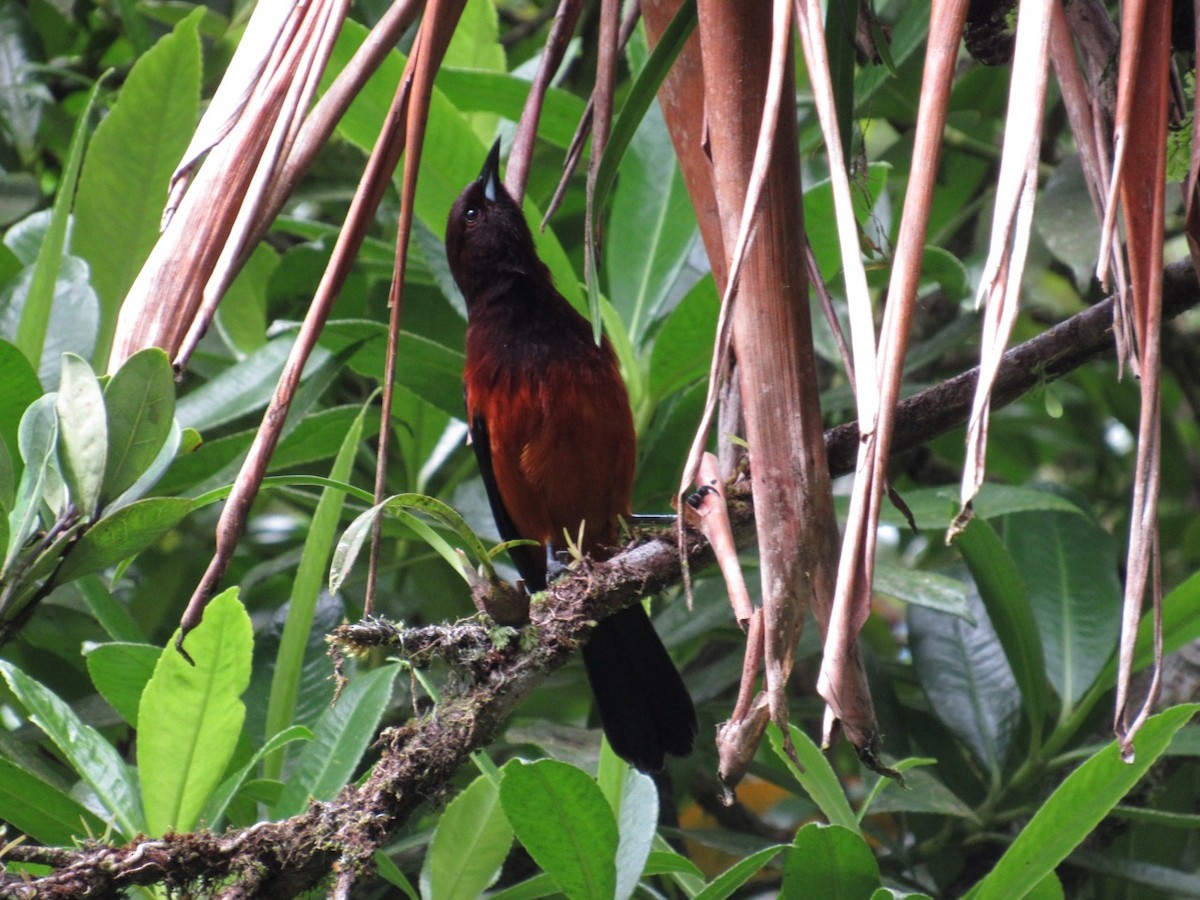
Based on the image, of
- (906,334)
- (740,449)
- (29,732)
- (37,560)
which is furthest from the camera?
(29,732)

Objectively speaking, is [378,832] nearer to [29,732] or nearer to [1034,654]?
[29,732]

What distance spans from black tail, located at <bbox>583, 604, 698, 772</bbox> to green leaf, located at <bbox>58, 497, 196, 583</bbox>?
1.07 metres

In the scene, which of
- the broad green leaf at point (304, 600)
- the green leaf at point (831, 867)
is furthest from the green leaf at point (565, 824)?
the broad green leaf at point (304, 600)

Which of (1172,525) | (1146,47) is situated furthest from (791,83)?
(1172,525)

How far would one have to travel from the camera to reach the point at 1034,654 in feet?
8.17

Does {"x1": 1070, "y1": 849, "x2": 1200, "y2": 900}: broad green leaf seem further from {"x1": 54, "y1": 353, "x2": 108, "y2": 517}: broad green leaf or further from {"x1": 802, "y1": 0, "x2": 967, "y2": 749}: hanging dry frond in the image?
{"x1": 54, "y1": 353, "x2": 108, "y2": 517}: broad green leaf

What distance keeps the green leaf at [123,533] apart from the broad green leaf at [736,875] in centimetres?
89

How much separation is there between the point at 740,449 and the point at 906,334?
3.43 feet

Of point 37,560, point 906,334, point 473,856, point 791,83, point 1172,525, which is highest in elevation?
point 791,83

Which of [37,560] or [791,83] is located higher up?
[791,83]

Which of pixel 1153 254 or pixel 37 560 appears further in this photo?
pixel 37 560

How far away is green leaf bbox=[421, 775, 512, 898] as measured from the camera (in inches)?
69.1

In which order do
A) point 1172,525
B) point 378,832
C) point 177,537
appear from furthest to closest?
point 1172,525, point 177,537, point 378,832

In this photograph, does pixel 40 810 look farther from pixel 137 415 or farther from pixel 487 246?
pixel 487 246
